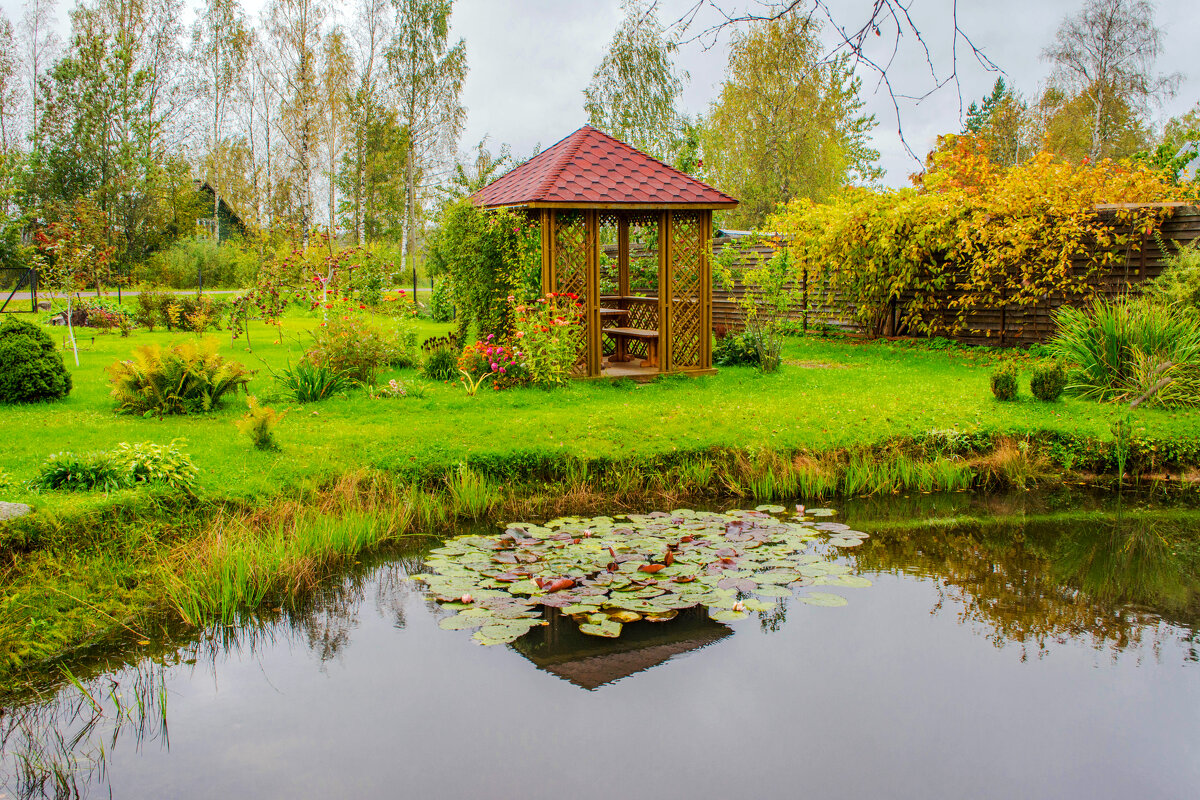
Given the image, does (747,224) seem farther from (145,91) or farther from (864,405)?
(864,405)

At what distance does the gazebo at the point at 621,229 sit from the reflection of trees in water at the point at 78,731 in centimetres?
688

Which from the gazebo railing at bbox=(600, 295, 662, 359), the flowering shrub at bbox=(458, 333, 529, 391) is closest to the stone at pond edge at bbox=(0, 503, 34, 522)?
the flowering shrub at bbox=(458, 333, 529, 391)

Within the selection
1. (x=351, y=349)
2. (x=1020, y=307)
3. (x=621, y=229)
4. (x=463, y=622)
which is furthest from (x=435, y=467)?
(x=1020, y=307)

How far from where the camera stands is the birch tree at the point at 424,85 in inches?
1045

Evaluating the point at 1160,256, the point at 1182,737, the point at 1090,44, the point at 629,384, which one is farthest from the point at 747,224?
the point at 1182,737

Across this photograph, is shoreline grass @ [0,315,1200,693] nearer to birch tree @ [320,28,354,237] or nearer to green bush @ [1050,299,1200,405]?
green bush @ [1050,299,1200,405]

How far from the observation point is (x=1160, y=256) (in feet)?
38.8

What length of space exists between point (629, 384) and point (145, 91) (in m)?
26.4

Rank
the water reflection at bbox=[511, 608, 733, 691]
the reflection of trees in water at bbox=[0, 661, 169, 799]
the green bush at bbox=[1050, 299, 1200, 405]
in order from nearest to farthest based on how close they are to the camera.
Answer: the reflection of trees in water at bbox=[0, 661, 169, 799], the water reflection at bbox=[511, 608, 733, 691], the green bush at bbox=[1050, 299, 1200, 405]

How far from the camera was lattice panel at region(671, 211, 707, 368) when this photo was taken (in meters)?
11.0

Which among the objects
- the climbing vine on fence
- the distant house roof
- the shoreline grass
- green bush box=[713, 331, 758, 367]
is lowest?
the shoreline grass

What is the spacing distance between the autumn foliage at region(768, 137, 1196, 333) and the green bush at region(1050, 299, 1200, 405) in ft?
10.1

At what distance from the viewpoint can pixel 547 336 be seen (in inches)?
391

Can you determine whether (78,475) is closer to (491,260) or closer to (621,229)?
(491,260)
